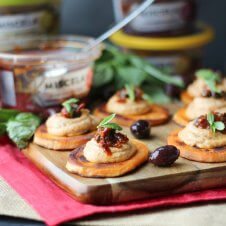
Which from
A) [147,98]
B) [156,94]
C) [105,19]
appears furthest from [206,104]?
[105,19]

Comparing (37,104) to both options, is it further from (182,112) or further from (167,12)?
(167,12)

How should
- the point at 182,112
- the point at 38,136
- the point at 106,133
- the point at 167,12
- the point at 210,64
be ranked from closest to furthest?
the point at 106,133 → the point at 38,136 → the point at 182,112 → the point at 167,12 → the point at 210,64

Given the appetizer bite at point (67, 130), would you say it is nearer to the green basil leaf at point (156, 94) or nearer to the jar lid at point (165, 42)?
the green basil leaf at point (156, 94)

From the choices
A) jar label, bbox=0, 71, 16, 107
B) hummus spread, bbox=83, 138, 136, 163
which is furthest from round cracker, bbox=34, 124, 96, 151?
jar label, bbox=0, 71, 16, 107

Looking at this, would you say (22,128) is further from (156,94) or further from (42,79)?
(156,94)

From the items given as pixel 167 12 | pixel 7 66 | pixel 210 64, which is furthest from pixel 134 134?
pixel 210 64

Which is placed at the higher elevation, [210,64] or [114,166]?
[114,166]
